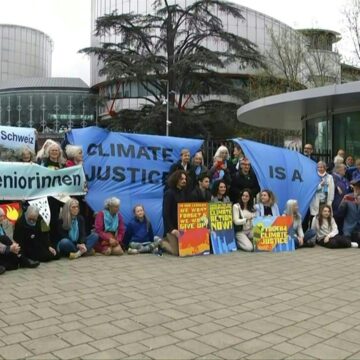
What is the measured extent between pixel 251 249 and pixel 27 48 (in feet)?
368

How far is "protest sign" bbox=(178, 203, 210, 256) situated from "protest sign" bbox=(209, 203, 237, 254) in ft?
0.43

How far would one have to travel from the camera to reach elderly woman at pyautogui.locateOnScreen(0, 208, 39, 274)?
7277mm

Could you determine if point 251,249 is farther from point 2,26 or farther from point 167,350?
point 2,26

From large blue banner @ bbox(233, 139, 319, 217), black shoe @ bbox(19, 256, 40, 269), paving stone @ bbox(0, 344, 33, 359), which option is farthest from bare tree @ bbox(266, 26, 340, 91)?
paving stone @ bbox(0, 344, 33, 359)

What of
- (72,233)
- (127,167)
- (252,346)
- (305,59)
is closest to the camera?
(252,346)

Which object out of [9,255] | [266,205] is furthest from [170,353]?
[266,205]

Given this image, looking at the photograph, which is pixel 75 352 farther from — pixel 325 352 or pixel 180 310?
pixel 325 352

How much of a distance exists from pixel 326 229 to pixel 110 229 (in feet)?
14.1

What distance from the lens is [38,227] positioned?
7961 millimetres

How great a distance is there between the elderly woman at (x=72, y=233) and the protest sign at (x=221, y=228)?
2185 millimetres

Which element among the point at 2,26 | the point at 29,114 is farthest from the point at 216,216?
the point at 2,26

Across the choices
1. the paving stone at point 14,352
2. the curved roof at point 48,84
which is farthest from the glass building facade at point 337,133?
the curved roof at point 48,84

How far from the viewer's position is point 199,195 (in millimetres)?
9312

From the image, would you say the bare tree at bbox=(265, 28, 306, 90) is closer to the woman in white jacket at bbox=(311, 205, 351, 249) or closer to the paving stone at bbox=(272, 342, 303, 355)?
the woman in white jacket at bbox=(311, 205, 351, 249)
